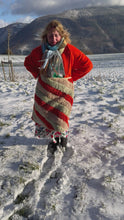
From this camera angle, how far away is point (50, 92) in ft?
7.01

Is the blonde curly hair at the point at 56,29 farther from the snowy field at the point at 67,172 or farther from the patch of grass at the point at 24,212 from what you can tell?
the patch of grass at the point at 24,212

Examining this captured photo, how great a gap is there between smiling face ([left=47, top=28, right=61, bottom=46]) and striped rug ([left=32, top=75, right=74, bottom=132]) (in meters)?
0.43

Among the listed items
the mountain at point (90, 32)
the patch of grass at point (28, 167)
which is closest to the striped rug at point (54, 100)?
the patch of grass at point (28, 167)

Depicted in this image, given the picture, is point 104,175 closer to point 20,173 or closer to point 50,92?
point 20,173

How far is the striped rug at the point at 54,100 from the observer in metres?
2.13

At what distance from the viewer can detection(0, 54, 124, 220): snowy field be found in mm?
1633

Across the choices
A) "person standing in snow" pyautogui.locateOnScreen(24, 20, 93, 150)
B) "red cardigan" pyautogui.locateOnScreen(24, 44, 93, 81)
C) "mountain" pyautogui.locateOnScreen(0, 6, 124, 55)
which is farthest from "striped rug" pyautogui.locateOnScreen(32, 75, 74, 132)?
"mountain" pyautogui.locateOnScreen(0, 6, 124, 55)

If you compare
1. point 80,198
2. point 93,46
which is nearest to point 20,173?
point 80,198

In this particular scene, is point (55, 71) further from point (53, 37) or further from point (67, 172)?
point (67, 172)

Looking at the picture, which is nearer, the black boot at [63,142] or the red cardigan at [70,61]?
the red cardigan at [70,61]

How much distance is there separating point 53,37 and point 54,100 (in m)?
0.76

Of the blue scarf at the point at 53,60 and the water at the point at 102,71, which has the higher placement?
the blue scarf at the point at 53,60

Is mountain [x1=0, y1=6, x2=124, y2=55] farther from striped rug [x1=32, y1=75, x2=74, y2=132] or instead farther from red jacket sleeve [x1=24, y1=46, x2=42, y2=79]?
striped rug [x1=32, y1=75, x2=74, y2=132]

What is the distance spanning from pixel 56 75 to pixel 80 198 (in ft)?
4.64
